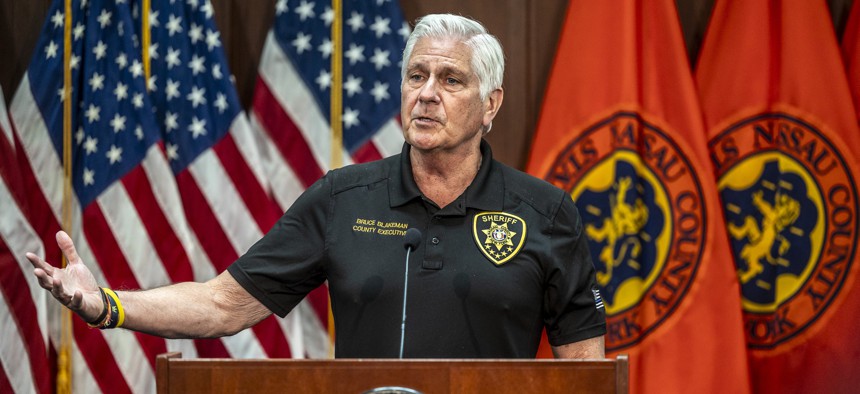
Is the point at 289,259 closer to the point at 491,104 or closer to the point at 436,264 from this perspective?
the point at 436,264

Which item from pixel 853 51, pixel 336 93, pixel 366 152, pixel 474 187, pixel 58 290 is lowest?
pixel 58 290

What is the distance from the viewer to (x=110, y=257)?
356cm

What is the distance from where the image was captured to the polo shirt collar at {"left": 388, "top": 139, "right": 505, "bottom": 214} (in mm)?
2180

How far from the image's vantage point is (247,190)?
3.62 m

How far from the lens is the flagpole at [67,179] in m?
3.62

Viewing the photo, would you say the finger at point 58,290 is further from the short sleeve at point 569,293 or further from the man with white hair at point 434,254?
the short sleeve at point 569,293

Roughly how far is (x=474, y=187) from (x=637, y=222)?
60.3 inches

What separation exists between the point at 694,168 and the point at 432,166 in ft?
5.41

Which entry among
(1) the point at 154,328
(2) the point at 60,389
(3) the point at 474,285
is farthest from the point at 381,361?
(2) the point at 60,389

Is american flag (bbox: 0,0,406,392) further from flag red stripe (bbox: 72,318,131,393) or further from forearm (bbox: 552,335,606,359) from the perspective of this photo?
forearm (bbox: 552,335,606,359)

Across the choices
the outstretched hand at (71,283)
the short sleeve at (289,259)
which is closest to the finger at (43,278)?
the outstretched hand at (71,283)

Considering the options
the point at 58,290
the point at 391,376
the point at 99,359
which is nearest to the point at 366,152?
the point at 99,359

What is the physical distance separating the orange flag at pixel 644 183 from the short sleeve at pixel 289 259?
5.26 feet

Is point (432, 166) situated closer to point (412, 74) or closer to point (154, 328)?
point (412, 74)
